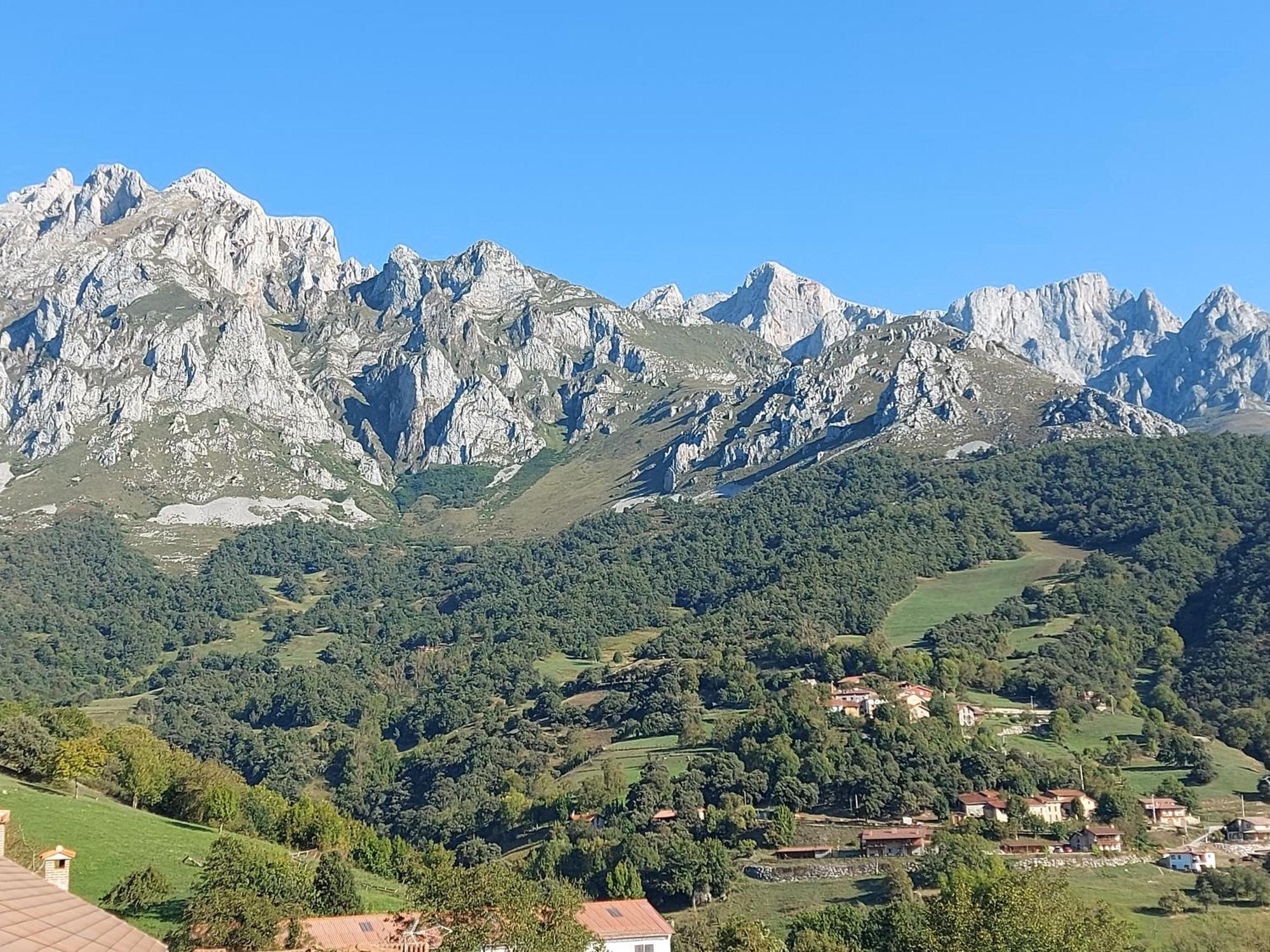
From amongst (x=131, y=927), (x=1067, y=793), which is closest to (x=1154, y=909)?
(x=1067, y=793)

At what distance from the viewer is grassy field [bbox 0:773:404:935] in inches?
2217

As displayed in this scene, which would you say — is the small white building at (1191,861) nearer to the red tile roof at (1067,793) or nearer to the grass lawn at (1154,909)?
the grass lawn at (1154,909)

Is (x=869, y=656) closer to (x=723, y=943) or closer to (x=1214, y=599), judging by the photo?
(x=1214, y=599)

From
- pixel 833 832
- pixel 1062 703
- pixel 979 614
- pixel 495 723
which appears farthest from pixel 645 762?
pixel 979 614

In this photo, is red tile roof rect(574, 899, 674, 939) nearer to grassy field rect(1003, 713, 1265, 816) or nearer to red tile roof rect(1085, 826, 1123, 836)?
red tile roof rect(1085, 826, 1123, 836)

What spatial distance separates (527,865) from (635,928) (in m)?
43.7

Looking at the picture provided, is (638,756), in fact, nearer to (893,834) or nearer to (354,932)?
(893,834)

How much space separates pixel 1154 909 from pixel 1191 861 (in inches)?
577

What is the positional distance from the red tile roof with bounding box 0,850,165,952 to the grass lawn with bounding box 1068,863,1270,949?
70.1 metres

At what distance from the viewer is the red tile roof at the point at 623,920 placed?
6100 cm

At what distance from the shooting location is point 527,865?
103062 mm

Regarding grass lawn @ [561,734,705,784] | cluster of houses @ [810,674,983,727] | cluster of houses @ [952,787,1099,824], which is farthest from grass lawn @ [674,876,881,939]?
cluster of houses @ [810,674,983,727]

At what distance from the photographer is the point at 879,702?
140 m

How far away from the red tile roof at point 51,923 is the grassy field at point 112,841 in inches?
1639
